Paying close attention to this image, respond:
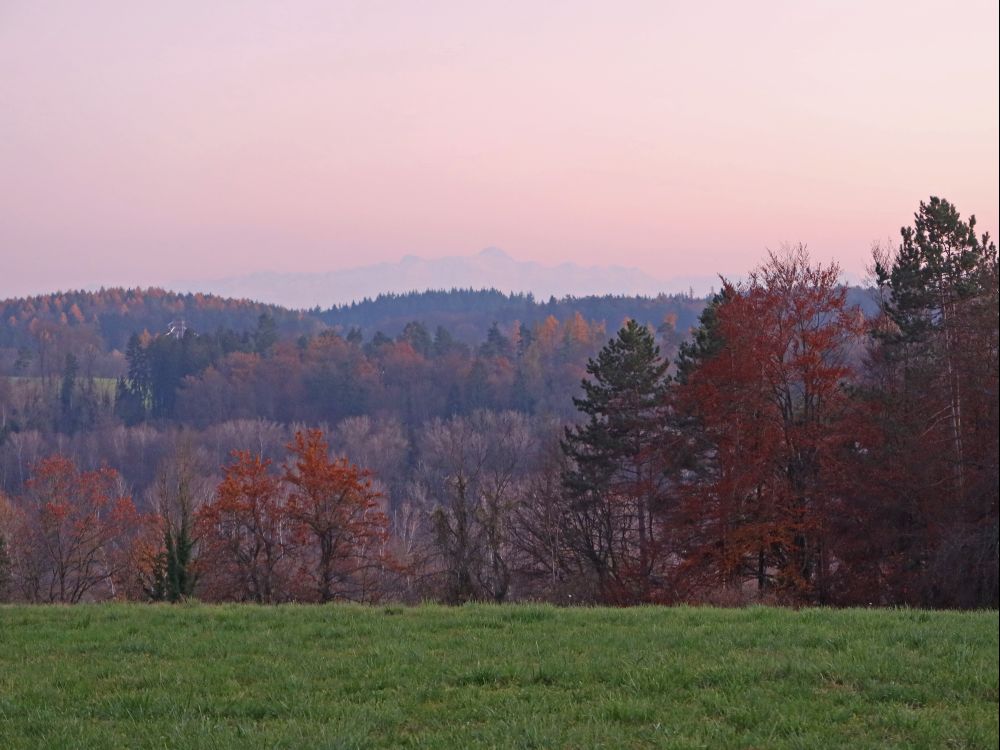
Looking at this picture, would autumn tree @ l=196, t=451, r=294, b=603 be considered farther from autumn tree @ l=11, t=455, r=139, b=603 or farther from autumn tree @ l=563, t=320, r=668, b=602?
autumn tree @ l=563, t=320, r=668, b=602

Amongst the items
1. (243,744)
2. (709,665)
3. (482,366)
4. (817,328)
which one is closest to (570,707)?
(709,665)

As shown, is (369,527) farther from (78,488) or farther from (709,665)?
(709,665)

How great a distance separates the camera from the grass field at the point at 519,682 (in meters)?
6.59

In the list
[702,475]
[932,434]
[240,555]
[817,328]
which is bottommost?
[240,555]

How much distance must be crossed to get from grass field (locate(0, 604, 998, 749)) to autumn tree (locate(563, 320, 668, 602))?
84.5 feet

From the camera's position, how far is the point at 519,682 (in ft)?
26.8

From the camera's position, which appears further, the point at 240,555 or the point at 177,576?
the point at 240,555

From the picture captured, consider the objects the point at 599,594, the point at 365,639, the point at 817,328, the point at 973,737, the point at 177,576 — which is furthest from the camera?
the point at 599,594

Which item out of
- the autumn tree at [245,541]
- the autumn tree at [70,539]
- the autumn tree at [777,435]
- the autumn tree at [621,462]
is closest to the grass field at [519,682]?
the autumn tree at [777,435]

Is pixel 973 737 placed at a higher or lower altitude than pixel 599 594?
higher

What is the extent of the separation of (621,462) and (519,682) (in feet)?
119

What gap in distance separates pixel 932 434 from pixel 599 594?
24670mm

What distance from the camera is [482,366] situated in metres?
151

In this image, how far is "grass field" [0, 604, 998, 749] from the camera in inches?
260
